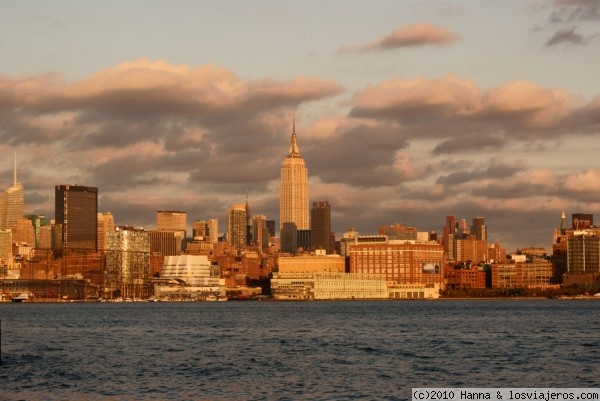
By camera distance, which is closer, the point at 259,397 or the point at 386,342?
the point at 259,397

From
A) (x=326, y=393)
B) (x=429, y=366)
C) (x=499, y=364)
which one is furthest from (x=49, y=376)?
(x=499, y=364)

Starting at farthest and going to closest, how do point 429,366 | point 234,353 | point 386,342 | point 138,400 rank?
point 386,342 → point 234,353 → point 429,366 → point 138,400

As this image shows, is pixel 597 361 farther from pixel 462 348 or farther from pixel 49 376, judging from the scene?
pixel 49 376

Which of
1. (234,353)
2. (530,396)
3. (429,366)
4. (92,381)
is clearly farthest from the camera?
(234,353)

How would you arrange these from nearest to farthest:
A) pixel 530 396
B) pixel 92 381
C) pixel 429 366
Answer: pixel 530 396
pixel 92 381
pixel 429 366

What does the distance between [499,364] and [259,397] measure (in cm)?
2269

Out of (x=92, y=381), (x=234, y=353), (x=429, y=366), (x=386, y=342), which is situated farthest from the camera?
(x=386, y=342)

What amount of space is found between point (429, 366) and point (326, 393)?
16109mm

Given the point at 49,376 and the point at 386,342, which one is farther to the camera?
the point at 386,342

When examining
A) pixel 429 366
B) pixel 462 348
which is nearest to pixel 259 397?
pixel 429 366

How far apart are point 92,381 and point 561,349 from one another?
133 feet

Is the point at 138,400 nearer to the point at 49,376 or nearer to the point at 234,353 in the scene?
the point at 49,376

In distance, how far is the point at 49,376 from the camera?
69.7 metres

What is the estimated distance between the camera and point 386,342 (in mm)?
101125
